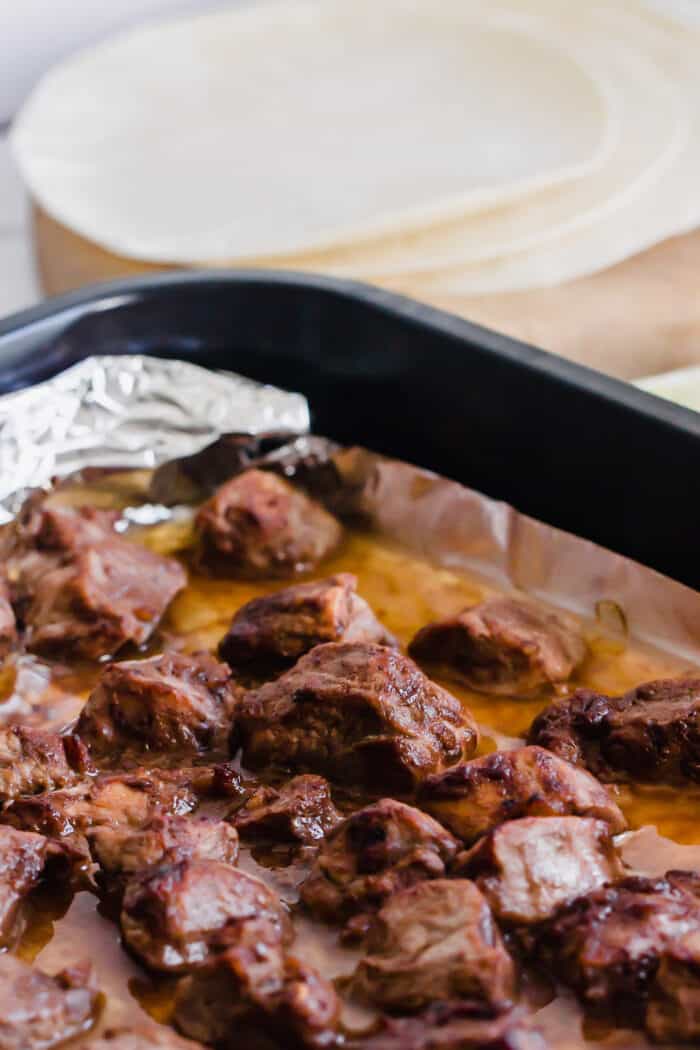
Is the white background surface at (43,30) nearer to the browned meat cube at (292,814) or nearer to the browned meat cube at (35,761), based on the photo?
the browned meat cube at (35,761)

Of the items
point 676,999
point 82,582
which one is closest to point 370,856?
point 676,999

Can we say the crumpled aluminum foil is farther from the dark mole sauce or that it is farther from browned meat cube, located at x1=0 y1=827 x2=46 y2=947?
browned meat cube, located at x1=0 y1=827 x2=46 y2=947

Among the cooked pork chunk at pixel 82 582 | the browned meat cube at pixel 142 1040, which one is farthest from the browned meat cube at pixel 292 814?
the cooked pork chunk at pixel 82 582

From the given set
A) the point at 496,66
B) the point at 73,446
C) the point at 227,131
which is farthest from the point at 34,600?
the point at 496,66

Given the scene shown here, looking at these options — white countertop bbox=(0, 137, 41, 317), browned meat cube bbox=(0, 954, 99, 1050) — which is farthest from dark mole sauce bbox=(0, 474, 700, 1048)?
white countertop bbox=(0, 137, 41, 317)

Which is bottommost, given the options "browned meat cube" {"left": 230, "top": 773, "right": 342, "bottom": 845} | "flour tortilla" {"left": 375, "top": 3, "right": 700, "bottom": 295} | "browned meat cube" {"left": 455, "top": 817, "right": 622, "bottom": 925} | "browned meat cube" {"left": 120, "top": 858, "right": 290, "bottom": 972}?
"browned meat cube" {"left": 230, "top": 773, "right": 342, "bottom": 845}
